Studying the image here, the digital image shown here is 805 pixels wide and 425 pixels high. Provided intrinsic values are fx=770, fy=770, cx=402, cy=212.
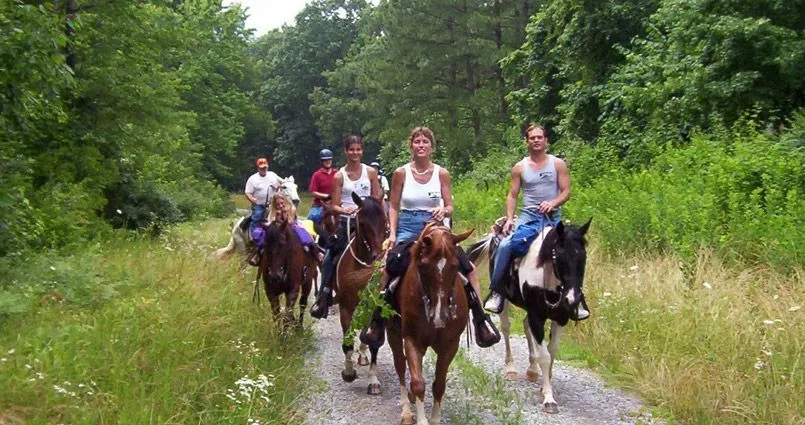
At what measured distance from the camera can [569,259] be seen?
7125 mm

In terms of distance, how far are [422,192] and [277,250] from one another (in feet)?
9.76

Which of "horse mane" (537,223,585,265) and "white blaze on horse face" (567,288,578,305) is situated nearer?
"white blaze on horse face" (567,288,578,305)

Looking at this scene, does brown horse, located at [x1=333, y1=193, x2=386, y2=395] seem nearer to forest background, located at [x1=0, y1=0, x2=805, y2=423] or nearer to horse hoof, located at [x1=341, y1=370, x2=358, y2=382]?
horse hoof, located at [x1=341, y1=370, x2=358, y2=382]

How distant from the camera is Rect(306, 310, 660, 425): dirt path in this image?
23.5 feet

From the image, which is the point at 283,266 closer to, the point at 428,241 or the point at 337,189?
the point at 337,189

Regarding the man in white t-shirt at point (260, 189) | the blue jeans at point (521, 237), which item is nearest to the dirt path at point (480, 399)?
the blue jeans at point (521, 237)

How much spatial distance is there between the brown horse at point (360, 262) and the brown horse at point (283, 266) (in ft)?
3.74

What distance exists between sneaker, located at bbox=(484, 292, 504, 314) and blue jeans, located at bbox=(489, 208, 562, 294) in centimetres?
10

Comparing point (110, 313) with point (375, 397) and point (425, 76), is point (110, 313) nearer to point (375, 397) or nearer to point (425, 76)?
point (375, 397)

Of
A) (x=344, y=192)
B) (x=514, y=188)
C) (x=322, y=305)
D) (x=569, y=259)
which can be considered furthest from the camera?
(x=344, y=192)

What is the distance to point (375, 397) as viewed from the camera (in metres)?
7.94

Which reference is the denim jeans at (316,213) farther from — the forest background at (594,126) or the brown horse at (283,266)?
the forest background at (594,126)

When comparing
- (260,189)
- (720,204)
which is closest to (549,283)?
(720,204)

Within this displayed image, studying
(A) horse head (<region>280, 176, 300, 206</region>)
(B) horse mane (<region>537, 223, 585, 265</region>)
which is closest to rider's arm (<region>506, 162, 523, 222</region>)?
(B) horse mane (<region>537, 223, 585, 265</region>)
